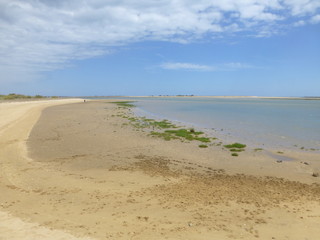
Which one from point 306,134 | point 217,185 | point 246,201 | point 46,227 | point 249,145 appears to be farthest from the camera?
point 306,134

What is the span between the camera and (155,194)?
8727mm

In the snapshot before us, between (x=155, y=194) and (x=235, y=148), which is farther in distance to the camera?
(x=235, y=148)

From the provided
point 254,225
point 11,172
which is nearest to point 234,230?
point 254,225

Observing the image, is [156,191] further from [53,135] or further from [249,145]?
[53,135]

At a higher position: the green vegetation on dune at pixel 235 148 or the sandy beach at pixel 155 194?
the sandy beach at pixel 155 194

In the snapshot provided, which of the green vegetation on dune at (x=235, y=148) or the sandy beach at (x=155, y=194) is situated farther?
the green vegetation on dune at (x=235, y=148)

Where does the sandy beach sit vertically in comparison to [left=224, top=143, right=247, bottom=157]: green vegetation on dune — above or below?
above

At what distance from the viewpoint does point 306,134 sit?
73.7 feet

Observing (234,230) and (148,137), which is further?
(148,137)

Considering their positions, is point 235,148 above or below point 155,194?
below

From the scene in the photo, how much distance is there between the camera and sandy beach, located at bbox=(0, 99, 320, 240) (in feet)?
21.1

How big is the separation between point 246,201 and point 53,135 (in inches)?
628

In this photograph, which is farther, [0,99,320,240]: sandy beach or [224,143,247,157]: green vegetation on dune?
[224,143,247,157]: green vegetation on dune

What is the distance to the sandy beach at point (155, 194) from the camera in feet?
21.1
